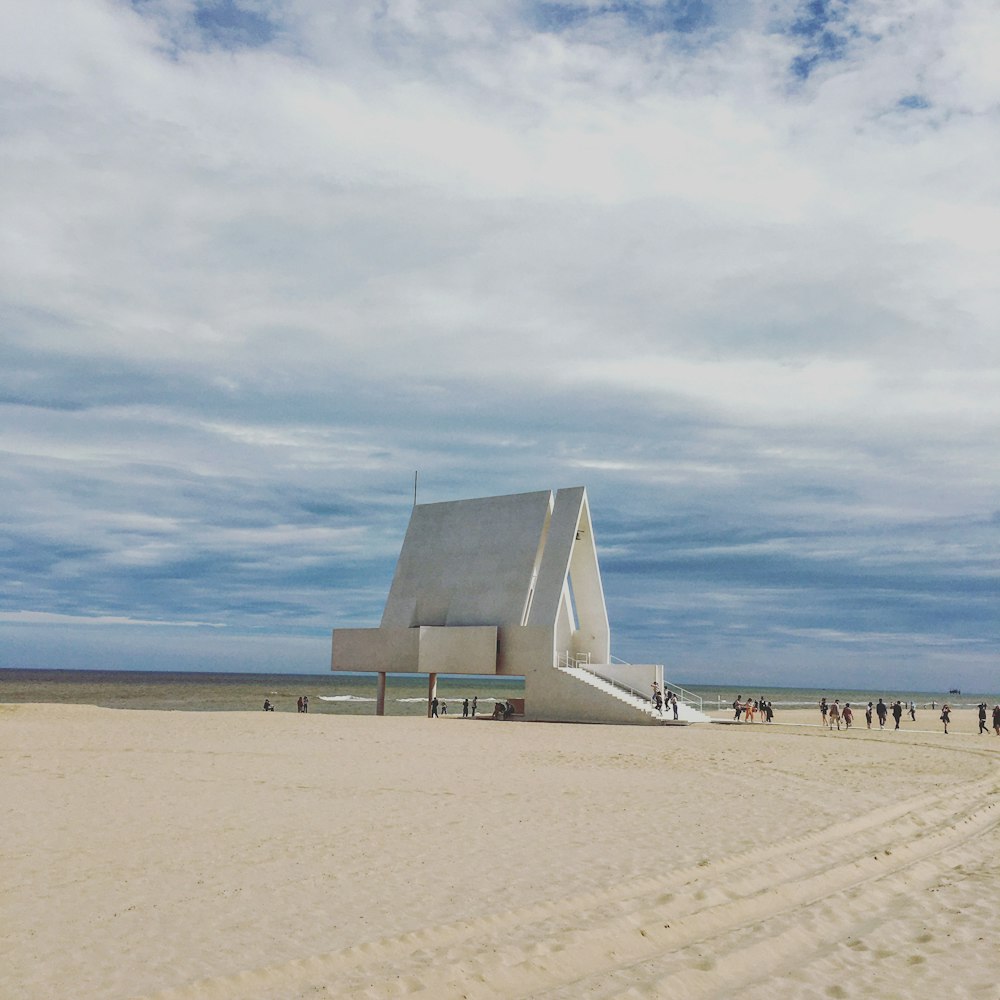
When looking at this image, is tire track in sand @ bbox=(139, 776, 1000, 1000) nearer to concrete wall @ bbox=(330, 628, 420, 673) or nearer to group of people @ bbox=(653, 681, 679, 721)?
group of people @ bbox=(653, 681, 679, 721)

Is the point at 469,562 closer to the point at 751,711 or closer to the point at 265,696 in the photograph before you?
the point at 751,711

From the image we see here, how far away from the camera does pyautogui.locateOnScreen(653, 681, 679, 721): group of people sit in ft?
96.4

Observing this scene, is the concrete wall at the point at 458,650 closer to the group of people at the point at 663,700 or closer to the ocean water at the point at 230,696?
the group of people at the point at 663,700

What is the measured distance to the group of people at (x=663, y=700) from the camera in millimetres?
29375

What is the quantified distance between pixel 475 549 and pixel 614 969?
2755 cm

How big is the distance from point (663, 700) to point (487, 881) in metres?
22.4

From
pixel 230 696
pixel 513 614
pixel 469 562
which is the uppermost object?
pixel 469 562

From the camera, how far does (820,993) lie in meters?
6.00

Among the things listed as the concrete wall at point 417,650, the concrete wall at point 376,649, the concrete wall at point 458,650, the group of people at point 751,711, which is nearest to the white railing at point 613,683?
the concrete wall at point 458,650

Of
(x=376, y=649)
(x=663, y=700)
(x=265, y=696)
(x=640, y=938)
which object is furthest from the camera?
(x=265, y=696)

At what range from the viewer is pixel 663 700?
29750mm

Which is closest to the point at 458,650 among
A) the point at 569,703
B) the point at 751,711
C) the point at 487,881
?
the point at 569,703

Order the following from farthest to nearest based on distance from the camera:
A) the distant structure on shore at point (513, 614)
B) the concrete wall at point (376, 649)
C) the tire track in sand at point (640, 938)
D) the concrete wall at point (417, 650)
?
1. the concrete wall at point (376, 649)
2. the concrete wall at point (417, 650)
3. the distant structure on shore at point (513, 614)
4. the tire track in sand at point (640, 938)

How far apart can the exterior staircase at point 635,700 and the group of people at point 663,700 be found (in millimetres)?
105
